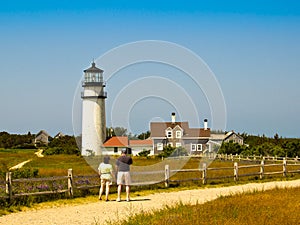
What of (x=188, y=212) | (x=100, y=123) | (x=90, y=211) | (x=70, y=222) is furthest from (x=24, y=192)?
(x=100, y=123)

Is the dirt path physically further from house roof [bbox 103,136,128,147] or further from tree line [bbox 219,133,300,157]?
house roof [bbox 103,136,128,147]

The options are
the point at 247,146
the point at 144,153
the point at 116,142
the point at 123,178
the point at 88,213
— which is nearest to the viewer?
the point at 88,213

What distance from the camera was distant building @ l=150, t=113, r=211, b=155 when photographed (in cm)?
7162

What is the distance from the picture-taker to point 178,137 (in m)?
71.9

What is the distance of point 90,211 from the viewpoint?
13883 millimetres

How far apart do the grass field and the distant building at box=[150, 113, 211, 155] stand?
57.9 m

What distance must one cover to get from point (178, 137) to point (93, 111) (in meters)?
21.2

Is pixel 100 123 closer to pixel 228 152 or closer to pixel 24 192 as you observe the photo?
pixel 228 152

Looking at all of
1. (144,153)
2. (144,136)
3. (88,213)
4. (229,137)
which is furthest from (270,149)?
(88,213)

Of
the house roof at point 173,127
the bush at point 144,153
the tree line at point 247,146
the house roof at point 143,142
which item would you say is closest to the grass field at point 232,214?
the tree line at point 247,146

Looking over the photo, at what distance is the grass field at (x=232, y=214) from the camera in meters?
10.2

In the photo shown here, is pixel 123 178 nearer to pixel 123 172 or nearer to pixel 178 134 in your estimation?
pixel 123 172

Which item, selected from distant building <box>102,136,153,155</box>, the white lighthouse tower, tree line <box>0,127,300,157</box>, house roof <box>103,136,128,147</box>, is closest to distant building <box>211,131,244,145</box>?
tree line <box>0,127,300,157</box>

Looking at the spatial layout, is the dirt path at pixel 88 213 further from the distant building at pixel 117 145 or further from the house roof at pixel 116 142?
the house roof at pixel 116 142
